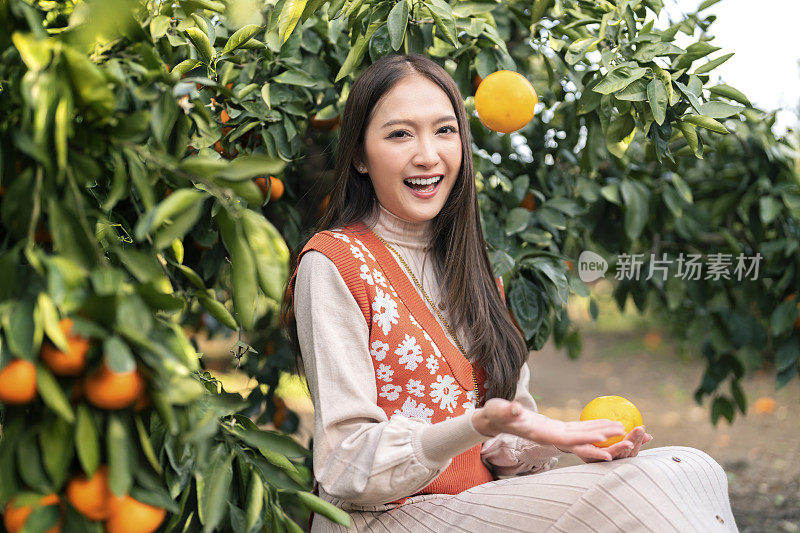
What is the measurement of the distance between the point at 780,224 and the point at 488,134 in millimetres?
1021

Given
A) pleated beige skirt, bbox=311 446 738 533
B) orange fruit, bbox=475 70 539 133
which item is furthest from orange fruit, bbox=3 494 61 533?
orange fruit, bbox=475 70 539 133

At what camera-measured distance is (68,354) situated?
787 millimetres

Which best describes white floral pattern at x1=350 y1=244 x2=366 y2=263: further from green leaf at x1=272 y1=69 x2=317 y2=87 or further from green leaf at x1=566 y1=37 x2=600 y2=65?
green leaf at x1=566 y1=37 x2=600 y2=65

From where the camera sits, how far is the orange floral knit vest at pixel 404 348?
1.33 metres

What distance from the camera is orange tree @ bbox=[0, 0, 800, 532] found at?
82 centimetres

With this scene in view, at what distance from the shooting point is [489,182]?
6.28 feet

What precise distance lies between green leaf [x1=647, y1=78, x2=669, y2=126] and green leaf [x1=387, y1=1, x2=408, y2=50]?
494 millimetres

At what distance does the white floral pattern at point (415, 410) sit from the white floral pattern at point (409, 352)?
61 millimetres

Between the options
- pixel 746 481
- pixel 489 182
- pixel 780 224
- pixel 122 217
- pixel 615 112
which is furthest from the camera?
pixel 746 481

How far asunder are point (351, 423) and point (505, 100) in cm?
74

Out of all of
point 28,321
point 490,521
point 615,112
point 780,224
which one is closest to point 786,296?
point 780,224

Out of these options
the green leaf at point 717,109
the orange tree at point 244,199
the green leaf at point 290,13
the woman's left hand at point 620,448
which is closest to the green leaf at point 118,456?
the orange tree at point 244,199

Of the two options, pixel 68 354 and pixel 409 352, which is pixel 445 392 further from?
pixel 68 354

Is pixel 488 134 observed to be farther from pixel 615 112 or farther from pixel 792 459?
pixel 792 459
